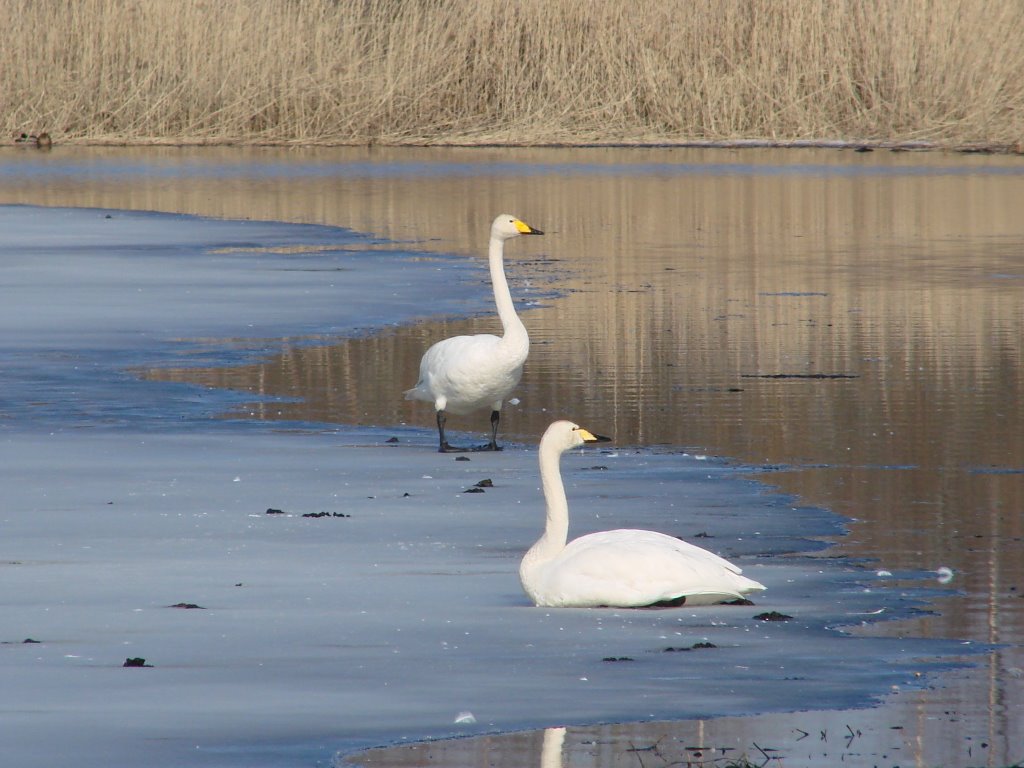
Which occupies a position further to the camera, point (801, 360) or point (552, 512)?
point (801, 360)

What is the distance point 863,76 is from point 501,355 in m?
23.5

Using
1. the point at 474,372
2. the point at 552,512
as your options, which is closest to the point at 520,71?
the point at 474,372

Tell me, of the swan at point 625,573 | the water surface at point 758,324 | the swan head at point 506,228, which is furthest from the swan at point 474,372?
the swan at point 625,573

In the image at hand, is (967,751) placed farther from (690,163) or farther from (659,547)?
(690,163)

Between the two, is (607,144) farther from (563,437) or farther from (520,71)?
(563,437)

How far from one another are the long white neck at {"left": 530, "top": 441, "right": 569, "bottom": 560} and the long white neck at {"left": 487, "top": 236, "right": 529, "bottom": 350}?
2439 millimetres

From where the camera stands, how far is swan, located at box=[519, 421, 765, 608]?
600 cm

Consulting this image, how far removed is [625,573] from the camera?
19.8 ft

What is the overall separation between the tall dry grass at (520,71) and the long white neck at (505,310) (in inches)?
845

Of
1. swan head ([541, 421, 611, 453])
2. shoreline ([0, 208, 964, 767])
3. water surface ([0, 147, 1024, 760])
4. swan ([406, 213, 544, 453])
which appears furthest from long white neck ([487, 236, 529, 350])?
swan head ([541, 421, 611, 453])

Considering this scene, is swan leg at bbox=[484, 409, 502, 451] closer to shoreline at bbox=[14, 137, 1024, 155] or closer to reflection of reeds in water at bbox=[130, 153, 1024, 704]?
reflection of reeds in water at bbox=[130, 153, 1024, 704]

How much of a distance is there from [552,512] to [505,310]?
11.0 feet

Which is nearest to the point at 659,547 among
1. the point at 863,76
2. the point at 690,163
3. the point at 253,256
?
the point at 253,256

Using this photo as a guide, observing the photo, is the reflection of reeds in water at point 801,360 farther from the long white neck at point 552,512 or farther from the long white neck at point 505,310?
the long white neck at point 552,512
